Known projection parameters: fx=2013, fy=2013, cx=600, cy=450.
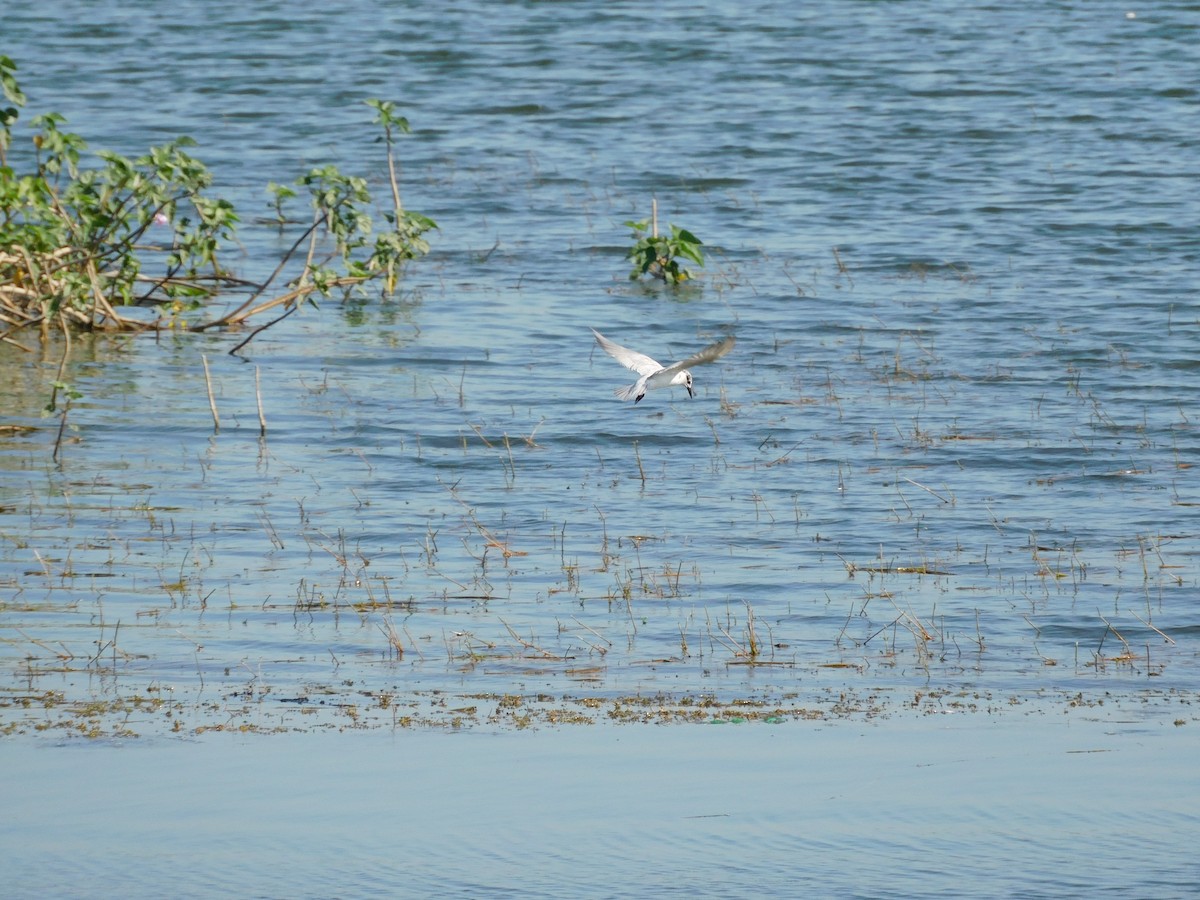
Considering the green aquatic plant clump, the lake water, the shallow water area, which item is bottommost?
the shallow water area

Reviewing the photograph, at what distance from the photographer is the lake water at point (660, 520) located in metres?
6.80

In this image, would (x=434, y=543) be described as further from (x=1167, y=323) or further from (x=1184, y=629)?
(x=1167, y=323)

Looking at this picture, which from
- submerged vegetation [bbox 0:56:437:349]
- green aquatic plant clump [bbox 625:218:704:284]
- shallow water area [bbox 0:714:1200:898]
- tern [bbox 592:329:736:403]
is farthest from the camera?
green aquatic plant clump [bbox 625:218:704:284]

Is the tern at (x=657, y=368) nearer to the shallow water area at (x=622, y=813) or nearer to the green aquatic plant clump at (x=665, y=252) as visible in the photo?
the shallow water area at (x=622, y=813)

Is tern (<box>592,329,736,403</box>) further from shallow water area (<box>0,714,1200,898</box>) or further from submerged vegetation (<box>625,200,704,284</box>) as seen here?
submerged vegetation (<box>625,200,704,284</box>)

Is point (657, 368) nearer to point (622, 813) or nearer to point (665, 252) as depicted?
point (622, 813)

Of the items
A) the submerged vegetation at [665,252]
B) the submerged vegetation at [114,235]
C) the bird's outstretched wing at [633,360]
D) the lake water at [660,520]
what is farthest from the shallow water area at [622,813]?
the submerged vegetation at [665,252]

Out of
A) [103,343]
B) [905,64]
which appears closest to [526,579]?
[103,343]

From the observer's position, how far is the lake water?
6.80m

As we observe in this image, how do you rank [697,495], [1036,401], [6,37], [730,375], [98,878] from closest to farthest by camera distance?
[98,878]
[697,495]
[1036,401]
[730,375]
[6,37]

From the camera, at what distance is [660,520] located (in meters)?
11.3

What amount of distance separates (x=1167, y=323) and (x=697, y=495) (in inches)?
263

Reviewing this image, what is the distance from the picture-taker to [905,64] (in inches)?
1233

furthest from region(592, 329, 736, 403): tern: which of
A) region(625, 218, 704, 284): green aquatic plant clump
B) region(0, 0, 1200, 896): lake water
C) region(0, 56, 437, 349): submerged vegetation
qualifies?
region(625, 218, 704, 284): green aquatic plant clump
